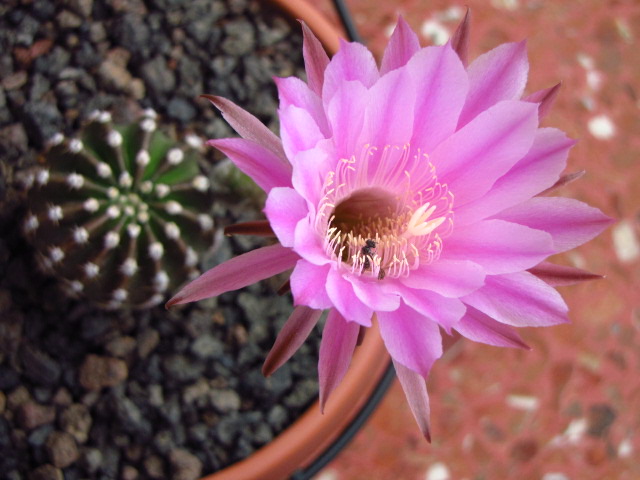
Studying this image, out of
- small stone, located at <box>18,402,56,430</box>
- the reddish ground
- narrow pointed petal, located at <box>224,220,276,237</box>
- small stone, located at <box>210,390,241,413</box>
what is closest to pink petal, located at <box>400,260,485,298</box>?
narrow pointed petal, located at <box>224,220,276,237</box>

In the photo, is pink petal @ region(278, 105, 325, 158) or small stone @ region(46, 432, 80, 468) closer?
pink petal @ region(278, 105, 325, 158)

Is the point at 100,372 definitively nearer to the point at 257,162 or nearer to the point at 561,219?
the point at 257,162

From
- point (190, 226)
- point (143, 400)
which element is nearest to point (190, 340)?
point (143, 400)

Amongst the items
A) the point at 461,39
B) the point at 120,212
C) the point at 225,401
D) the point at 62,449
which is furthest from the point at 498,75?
the point at 62,449

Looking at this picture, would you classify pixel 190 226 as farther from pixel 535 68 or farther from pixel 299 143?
pixel 535 68

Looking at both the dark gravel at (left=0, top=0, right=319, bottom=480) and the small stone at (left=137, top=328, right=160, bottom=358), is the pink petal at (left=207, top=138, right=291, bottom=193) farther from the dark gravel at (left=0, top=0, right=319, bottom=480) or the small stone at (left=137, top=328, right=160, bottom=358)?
the small stone at (left=137, top=328, right=160, bottom=358)

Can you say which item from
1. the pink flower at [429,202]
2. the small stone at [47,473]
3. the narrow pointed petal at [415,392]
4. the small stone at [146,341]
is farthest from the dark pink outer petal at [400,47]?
the small stone at [47,473]
